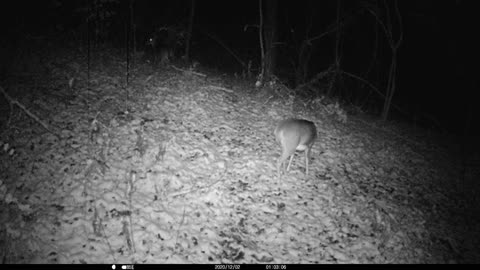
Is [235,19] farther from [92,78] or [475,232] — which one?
[475,232]

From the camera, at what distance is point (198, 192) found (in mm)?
5953

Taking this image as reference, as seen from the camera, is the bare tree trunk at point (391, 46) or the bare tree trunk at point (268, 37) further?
the bare tree trunk at point (268, 37)

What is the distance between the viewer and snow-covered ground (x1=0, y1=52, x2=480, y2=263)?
4.66 meters

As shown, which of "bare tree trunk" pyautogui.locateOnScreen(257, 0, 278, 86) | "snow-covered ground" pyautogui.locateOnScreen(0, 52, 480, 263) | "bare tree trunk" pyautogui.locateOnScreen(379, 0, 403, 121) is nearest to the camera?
"snow-covered ground" pyautogui.locateOnScreen(0, 52, 480, 263)

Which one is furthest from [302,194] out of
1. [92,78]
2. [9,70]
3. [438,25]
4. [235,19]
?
[235,19]

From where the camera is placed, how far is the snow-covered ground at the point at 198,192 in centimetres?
466

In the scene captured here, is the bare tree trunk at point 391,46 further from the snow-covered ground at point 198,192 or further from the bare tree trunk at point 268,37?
the bare tree trunk at point 268,37

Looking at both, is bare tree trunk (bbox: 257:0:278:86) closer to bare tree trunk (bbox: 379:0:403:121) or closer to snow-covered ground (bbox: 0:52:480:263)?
snow-covered ground (bbox: 0:52:480:263)

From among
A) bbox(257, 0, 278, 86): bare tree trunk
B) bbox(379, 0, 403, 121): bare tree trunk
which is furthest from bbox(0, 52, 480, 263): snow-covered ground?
bbox(379, 0, 403, 121): bare tree trunk

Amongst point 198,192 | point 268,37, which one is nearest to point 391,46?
point 268,37

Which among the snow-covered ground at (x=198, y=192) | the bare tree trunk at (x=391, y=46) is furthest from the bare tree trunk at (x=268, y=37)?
the bare tree trunk at (x=391, y=46)

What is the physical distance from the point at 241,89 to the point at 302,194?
674 cm

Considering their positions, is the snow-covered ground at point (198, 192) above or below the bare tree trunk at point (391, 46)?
below

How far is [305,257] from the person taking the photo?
485 cm
